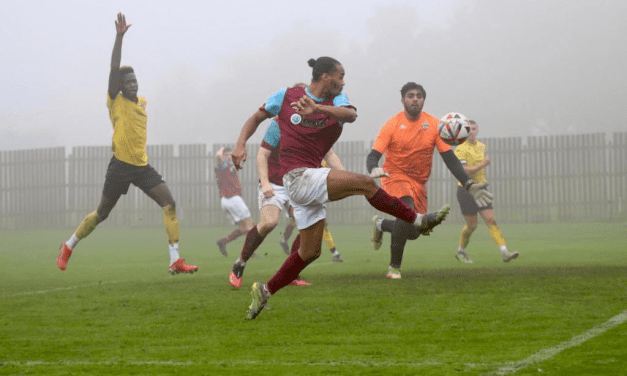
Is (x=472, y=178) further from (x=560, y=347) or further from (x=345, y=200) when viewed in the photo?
(x=345, y=200)

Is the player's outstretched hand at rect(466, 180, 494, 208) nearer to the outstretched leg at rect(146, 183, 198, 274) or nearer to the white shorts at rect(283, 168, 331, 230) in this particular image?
the white shorts at rect(283, 168, 331, 230)

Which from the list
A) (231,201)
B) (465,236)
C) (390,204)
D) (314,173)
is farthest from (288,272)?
(231,201)

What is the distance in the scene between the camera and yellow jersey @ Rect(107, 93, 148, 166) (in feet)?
38.2

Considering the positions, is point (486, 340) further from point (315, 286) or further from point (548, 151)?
point (548, 151)

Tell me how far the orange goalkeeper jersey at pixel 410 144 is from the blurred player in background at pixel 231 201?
6.33 meters

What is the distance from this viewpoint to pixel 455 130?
994cm

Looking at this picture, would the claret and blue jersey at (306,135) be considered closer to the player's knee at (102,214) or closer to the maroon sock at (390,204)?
the maroon sock at (390,204)

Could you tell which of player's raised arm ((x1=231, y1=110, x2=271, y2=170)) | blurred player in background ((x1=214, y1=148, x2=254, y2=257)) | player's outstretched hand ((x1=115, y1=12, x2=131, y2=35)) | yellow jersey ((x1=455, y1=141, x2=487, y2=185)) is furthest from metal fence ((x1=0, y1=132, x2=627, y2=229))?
player's raised arm ((x1=231, y1=110, x2=271, y2=170))

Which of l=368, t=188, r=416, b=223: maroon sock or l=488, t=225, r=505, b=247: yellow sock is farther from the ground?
l=368, t=188, r=416, b=223: maroon sock

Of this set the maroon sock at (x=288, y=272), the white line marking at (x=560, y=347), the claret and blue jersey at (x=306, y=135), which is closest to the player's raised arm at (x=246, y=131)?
the claret and blue jersey at (x=306, y=135)

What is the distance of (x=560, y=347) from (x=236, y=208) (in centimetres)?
1167

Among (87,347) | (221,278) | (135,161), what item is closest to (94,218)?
(135,161)

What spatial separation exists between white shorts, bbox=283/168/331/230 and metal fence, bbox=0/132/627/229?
23.0 m

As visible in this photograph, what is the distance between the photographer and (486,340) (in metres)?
6.00
